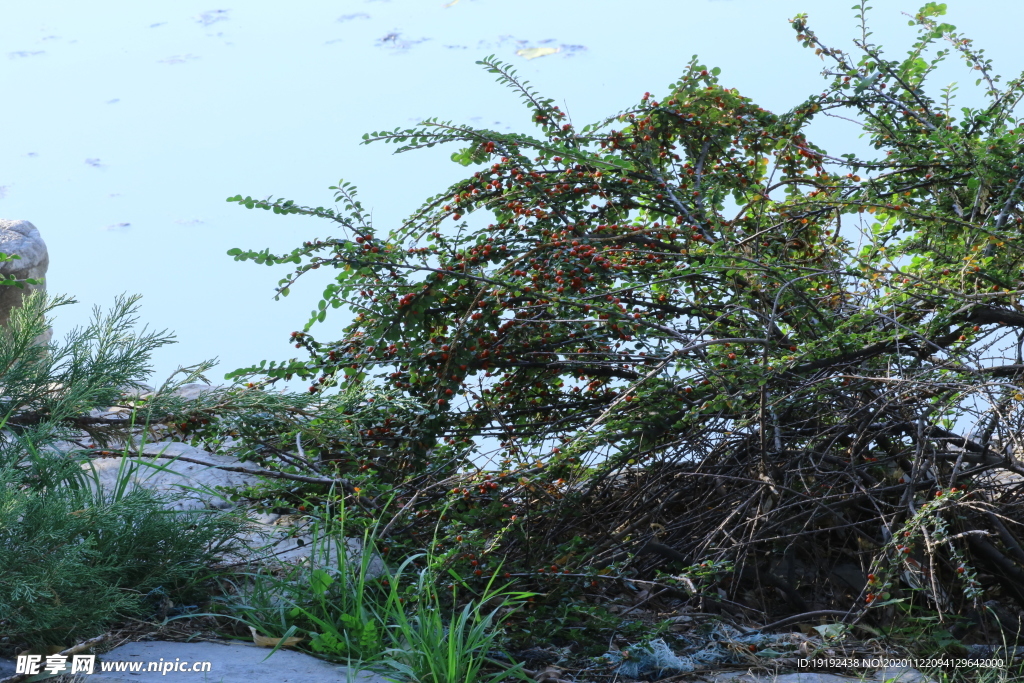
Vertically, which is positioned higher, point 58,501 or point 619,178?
point 619,178

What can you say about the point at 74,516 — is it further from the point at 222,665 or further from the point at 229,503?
the point at 229,503

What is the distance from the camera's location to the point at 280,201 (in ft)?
10.7

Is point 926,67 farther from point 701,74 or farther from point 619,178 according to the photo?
point 619,178

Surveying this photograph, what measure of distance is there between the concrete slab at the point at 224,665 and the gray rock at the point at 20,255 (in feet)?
11.5

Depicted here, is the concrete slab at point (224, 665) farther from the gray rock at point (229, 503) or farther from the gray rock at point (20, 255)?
the gray rock at point (20, 255)

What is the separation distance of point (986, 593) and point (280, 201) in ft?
8.83

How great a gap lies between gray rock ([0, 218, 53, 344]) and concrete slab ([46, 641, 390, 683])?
11.5 ft

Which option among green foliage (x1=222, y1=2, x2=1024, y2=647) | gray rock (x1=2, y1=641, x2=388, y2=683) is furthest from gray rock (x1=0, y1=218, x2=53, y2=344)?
gray rock (x1=2, y1=641, x2=388, y2=683)

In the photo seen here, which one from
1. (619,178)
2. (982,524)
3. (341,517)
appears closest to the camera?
(341,517)

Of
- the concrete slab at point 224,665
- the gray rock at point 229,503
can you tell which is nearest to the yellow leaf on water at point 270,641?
the concrete slab at point 224,665

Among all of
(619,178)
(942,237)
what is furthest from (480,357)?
(942,237)

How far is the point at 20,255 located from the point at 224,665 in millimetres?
3858

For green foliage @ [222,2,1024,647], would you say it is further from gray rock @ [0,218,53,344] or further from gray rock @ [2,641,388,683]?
gray rock @ [0,218,53,344]

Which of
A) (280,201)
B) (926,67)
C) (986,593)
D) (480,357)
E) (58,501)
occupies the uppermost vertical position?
(926,67)
